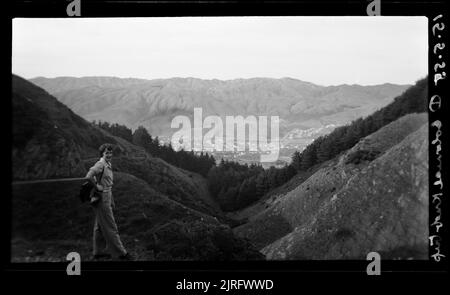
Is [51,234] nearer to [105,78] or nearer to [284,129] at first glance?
[105,78]

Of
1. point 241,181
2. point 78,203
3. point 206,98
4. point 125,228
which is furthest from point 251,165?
point 78,203

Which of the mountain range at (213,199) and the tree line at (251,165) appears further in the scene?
the tree line at (251,165)

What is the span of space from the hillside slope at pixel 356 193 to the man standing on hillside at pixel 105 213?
3.67 metres

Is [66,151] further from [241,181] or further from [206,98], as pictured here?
[241,181]

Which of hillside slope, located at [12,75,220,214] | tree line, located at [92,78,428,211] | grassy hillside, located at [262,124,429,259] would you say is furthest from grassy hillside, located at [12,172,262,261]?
grassy hillside, located at [262,124,429,259]

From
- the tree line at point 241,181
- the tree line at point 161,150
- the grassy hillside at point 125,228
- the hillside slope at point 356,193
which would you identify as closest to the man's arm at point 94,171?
the grassy hillside at point 125,228

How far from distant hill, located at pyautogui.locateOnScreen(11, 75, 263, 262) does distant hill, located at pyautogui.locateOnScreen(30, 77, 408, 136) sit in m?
0.66

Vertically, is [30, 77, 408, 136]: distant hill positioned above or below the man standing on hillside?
above

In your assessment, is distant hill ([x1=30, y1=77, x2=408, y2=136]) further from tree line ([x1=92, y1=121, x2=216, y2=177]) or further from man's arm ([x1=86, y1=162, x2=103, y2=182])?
man's arm ([x1=86, y1=162, x2=103, y2=182])

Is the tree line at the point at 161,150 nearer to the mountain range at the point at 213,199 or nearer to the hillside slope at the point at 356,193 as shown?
the mountain range at the point at 213,199

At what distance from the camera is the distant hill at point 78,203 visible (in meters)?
10.1

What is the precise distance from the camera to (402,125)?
37.1 feet

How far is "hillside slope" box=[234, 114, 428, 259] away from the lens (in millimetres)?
10211
